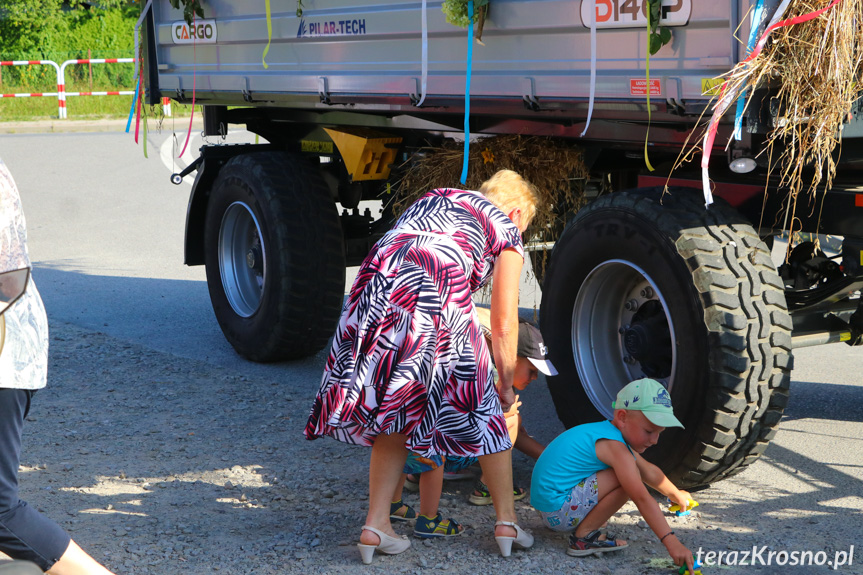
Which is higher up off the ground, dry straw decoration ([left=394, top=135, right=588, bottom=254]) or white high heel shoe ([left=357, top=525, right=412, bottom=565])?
dry straw decoration ([left=394, top=135, right=588, bottom=254])

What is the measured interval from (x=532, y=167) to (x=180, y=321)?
12.4ft

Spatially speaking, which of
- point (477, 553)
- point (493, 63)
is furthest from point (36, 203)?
point (477, 553)

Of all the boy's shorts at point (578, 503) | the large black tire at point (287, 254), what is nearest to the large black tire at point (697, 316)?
the boy's shorts at point (578, 503)

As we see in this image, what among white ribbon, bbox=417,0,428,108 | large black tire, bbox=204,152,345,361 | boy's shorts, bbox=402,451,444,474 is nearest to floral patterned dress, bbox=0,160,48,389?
boy's shorts, bbox=402,451,444,474

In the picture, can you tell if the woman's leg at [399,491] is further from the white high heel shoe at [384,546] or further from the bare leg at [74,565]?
the bare leg at [74,565]

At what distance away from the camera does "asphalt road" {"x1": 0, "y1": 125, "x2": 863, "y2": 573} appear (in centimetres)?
Result: 421

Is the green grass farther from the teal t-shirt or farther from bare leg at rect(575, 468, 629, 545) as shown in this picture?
bare leg at rect(575, 468, 629, 545)

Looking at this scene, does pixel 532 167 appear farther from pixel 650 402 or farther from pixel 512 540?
pixel 512 540

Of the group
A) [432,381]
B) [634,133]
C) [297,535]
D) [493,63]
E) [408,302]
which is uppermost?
[493,63]

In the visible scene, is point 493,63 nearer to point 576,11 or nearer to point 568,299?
point 576,11

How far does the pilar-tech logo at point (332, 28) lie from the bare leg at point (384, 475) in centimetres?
245

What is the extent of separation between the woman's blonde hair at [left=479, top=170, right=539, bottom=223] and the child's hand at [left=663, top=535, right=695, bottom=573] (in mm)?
1277

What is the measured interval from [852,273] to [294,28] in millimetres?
3317

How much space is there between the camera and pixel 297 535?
13.0ft
